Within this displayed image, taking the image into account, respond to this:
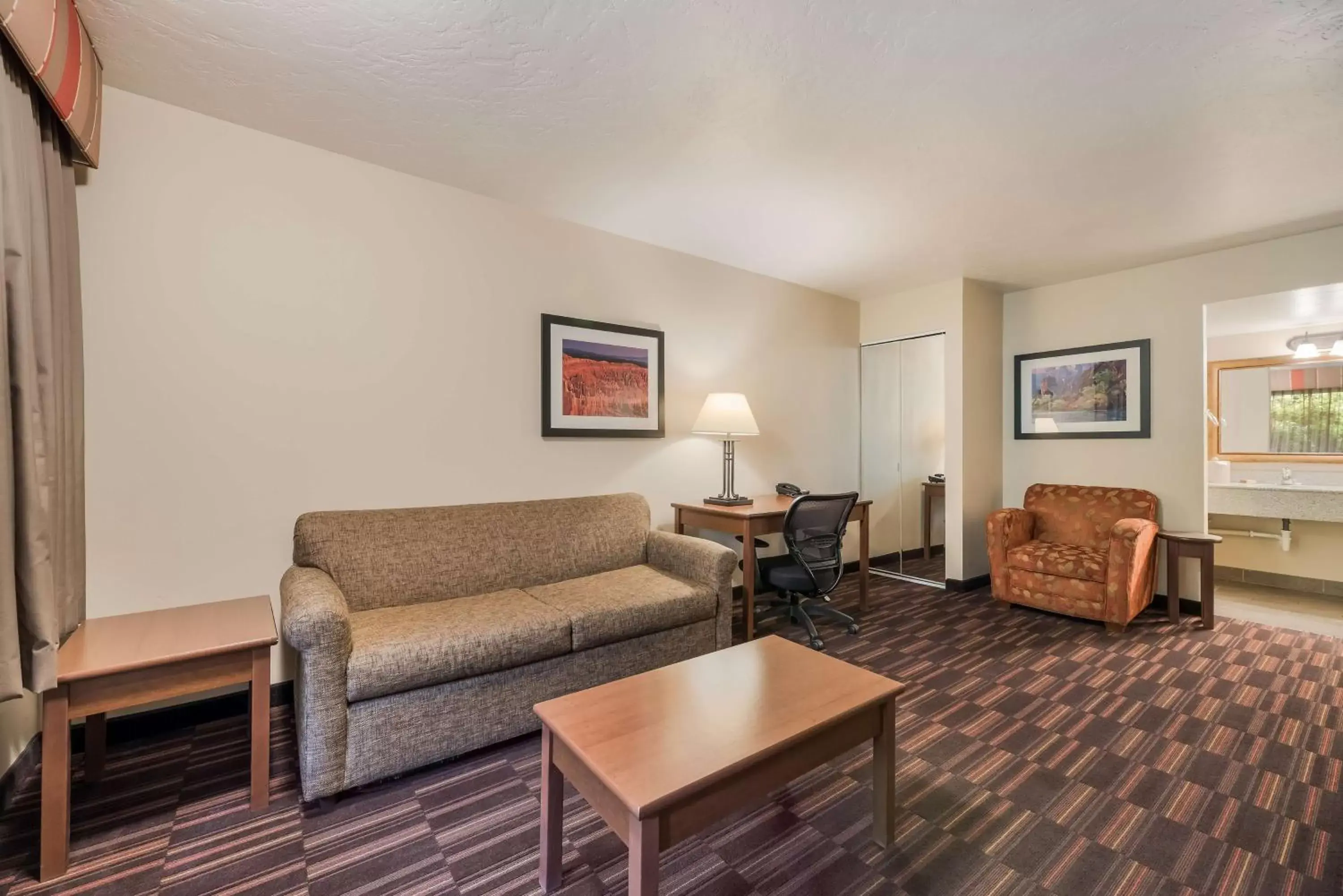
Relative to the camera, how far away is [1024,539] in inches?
156

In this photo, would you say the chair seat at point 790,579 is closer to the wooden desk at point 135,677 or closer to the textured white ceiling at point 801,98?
the textured white ceiling at point 801,98

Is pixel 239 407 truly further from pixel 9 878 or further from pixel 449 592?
pixel 9 878

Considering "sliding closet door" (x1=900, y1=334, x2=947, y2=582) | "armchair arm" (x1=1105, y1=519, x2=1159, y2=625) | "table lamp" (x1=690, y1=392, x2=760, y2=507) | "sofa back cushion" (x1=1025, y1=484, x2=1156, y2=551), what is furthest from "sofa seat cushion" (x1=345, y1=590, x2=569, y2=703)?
"sofa back cushion" (x1=1025, y1=484, x2=1156, y2=551)

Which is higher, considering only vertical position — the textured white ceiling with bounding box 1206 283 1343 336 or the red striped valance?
the red striped valance

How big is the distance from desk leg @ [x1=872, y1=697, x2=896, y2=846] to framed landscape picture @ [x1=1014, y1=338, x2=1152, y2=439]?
3.67m

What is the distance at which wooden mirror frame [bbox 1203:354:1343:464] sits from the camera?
4301 mm

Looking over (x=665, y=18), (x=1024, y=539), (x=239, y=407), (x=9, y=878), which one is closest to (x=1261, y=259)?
(x=1024, y=539)

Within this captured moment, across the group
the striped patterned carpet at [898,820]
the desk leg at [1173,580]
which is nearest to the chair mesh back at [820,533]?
the striped patterned carpet at [898,820]

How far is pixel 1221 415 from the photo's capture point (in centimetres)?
482

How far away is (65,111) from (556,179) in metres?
1.64

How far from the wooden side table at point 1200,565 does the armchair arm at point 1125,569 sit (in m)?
0.18

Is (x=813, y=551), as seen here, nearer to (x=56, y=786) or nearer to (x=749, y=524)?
(x=749, y=524)

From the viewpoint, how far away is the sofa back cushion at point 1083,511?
3.72m

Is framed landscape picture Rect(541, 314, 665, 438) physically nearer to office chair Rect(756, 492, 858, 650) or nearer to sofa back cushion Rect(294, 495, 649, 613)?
sofa back cushion Rect(294, 495, 649, 613)
